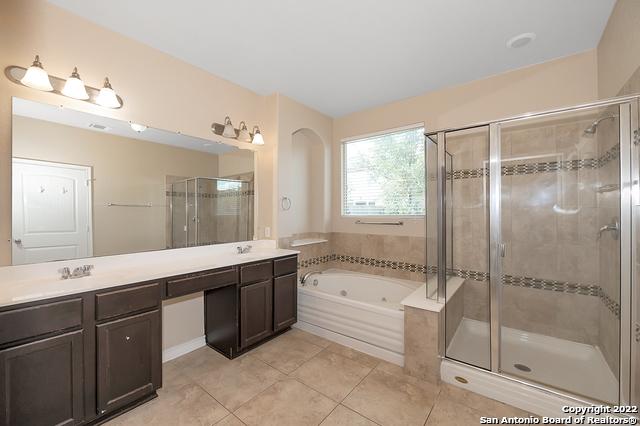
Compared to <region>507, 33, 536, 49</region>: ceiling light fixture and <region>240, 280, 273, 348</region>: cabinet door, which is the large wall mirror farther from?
<region>507, 33, 536, 49</region>: ceiling light fixture

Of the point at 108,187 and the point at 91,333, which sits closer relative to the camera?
the point at 91,333

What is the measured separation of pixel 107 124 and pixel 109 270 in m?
1.13

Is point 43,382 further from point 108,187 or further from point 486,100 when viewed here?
point 486,100

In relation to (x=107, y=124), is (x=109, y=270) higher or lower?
lower

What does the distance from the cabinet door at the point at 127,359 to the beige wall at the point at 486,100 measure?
103 inches

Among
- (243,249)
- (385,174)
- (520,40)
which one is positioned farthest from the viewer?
(385,174)

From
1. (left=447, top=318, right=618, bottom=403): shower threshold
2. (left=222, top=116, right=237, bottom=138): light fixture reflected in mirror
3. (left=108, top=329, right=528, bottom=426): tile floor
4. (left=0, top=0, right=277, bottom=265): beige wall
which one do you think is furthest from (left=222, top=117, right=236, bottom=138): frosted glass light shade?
(left=447, top=318, right=618, bottom=403): shower threshold

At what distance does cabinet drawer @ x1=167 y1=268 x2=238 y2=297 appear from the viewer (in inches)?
74.7

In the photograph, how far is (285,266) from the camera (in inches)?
109

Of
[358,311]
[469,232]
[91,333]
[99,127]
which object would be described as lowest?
[358,311]

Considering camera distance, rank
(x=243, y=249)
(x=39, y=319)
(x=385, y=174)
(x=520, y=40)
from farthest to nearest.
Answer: (x=385, y=174) → (x=243, y=249) → (x=520, y=40) → (x=39, y=319)

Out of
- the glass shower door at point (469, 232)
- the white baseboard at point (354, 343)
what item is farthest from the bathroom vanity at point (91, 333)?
the glass shower door at point (469, 232)

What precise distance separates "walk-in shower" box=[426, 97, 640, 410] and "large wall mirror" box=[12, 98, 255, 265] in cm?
221

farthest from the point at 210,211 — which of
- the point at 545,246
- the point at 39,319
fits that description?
the point at 545,246
